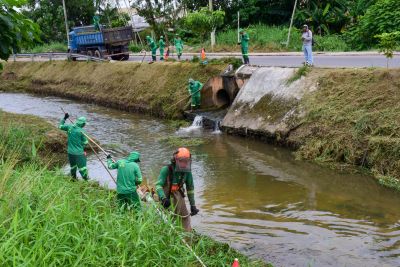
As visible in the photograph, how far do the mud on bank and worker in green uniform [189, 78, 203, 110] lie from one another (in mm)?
868

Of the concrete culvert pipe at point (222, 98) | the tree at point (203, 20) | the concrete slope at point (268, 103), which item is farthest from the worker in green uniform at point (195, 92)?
the tree at point (203, 20)

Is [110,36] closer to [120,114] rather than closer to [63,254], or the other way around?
[120,114]

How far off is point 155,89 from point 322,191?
13.3 meters

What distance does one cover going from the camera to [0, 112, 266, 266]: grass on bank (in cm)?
476

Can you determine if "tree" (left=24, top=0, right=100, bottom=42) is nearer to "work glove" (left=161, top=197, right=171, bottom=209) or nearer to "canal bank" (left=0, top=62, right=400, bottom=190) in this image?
"canal bank" (left=0, top=62, right=400, bottom=190)

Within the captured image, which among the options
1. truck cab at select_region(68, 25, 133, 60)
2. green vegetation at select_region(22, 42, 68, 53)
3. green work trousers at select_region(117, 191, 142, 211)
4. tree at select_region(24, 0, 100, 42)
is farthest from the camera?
tree at select_region(24, 0, 100, 42)

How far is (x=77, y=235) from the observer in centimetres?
520

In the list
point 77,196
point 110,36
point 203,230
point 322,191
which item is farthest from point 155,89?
point 77,196

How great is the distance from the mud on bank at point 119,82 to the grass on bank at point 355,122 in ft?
21.7

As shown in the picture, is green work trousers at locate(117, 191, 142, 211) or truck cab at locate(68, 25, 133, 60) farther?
truck cab at locate(68, 25, 133, 60)

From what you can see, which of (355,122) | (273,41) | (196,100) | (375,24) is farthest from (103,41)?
(355,122)

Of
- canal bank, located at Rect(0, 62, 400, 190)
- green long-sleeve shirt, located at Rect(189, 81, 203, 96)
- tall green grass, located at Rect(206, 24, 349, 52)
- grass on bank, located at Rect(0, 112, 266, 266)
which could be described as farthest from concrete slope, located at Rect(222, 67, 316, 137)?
tall green grass, located at Rect(206, 24, 349, 52)

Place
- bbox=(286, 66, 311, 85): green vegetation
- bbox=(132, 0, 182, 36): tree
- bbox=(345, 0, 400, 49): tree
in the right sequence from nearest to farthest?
bbox=(286, 66, 311, 85): green vegetation
bbox=(345, 0, 400, 49): tree
bbox=(132, 0, 182, 36): tree

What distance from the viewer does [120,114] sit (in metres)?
23.2
